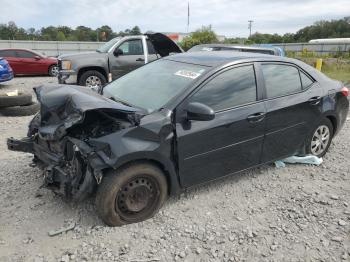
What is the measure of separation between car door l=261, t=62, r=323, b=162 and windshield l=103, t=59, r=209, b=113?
95 centimetres

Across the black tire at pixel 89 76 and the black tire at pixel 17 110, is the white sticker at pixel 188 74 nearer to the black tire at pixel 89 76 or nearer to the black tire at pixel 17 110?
the black tire at pixel 17 110

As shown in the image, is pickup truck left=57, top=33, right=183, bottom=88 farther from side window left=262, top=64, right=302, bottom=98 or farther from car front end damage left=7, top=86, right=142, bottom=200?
car front end damage left=7, top=86, right=142, bottom=200

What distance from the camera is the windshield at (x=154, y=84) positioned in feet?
12.1

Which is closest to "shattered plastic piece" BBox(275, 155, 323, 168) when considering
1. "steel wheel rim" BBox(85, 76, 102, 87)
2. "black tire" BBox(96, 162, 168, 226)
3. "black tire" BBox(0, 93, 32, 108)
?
"black tire" BBox(96, 162, 168, 226)

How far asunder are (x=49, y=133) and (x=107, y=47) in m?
7.95

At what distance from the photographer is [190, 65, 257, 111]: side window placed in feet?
12.1

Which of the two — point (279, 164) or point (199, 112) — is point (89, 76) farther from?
point (199, 112)

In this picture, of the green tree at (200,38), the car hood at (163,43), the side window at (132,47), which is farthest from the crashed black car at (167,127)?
the green tree at (200,38)

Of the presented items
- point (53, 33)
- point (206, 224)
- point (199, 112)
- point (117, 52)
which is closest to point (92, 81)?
point (117, 52)

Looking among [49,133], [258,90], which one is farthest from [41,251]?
[258,90]

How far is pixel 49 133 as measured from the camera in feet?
11.2

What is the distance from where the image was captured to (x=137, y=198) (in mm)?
3398

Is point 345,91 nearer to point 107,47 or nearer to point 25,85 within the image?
point 107,47

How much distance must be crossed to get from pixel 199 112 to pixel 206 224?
111 cm
